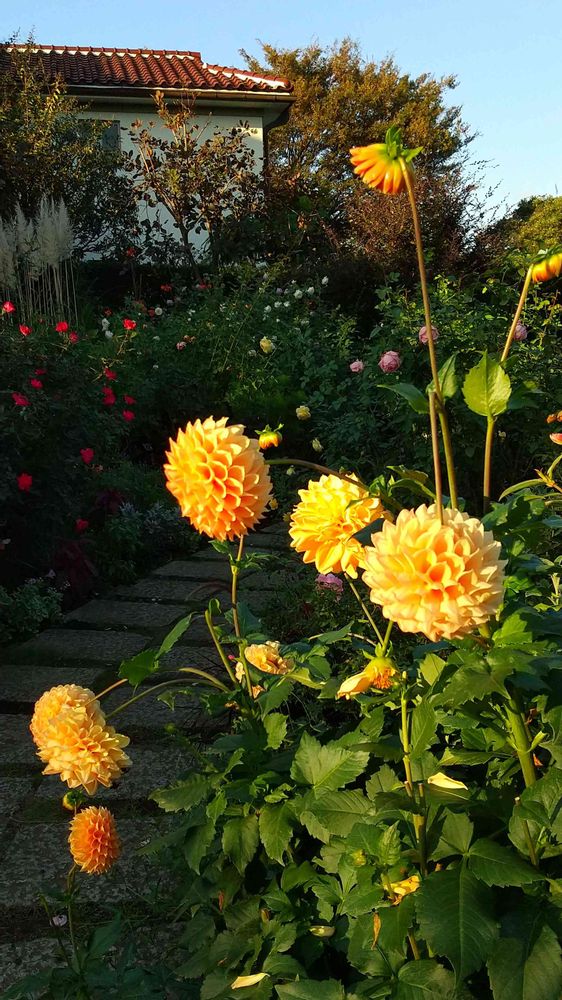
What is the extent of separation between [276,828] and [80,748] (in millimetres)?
284

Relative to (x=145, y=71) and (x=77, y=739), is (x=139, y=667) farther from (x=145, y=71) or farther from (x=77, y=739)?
(x=145, y=71)

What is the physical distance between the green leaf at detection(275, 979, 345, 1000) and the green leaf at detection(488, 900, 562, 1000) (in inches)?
8.2

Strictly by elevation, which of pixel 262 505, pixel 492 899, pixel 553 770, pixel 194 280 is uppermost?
pixel 194 280

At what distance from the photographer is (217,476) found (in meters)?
0.99

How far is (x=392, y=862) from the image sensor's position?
38.9 inches

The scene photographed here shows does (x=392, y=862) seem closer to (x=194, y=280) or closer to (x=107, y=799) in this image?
(x=107, y=799)

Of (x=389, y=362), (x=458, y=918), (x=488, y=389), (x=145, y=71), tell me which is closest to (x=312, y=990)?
(x=458, y=918)

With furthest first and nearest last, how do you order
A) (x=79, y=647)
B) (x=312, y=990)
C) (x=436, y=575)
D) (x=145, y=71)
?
(x=145, y=71), (x=79, y=647), (x=312, y=990), (x=436, y=575)

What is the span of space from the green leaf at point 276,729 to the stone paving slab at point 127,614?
2.06m

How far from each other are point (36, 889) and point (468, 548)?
4.29 ft

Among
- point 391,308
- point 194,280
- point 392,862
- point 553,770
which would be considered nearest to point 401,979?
point 392,862

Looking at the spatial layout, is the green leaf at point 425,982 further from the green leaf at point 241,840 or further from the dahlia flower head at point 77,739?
the dahlia flower head at point 77,739

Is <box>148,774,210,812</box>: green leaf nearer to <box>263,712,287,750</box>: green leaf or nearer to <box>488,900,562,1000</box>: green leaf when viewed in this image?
<box>263,712,287,750</box>: green leaf

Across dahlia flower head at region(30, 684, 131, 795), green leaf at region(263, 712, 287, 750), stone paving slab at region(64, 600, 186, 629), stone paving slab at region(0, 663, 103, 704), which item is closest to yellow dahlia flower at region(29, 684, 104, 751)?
dahlia flower head at region(30, 684, 131, 795)
